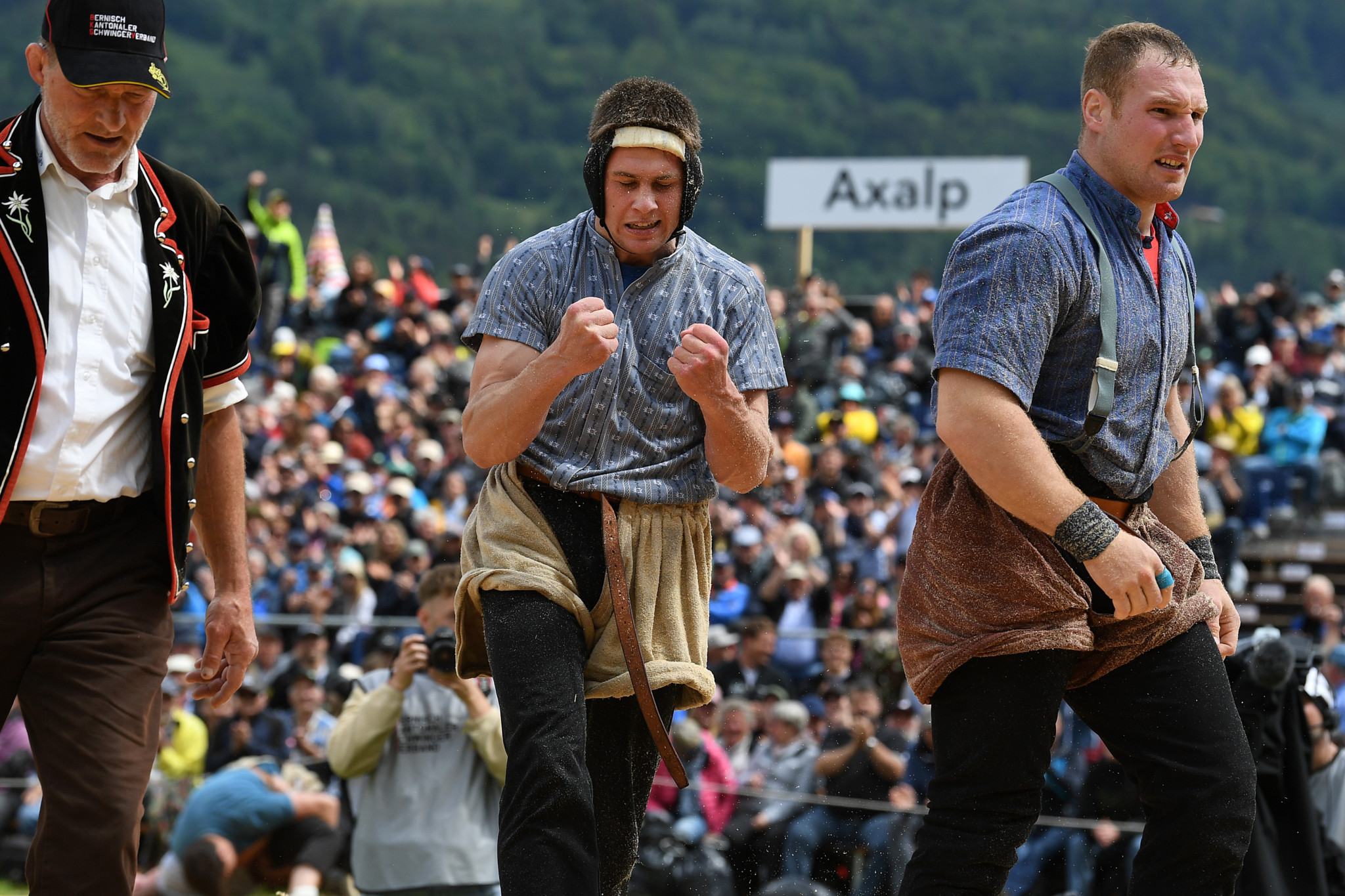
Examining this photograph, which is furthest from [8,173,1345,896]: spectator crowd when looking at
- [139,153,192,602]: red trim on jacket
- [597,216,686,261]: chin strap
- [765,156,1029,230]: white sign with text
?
[139,153,192,602]: red trim on jacket

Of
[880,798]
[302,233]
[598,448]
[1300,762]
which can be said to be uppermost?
[302,233]

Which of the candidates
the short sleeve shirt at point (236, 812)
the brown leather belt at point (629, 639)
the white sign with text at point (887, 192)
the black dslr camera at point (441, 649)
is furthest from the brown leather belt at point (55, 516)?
the white sign with text at point (887, 192)

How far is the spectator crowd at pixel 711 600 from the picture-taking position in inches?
243

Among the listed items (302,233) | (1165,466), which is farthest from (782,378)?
(302,233)

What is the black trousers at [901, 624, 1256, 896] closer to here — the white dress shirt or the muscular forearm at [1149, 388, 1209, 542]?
the muscular forearm at [1149, 388, 1209, 542]

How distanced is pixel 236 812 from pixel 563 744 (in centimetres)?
444

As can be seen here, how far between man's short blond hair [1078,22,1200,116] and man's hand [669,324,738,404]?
0.86 meters

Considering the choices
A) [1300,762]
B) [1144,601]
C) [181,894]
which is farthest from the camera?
[181,894]

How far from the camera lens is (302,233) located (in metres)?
73.1

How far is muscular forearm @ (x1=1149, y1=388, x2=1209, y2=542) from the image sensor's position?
11.9 feet

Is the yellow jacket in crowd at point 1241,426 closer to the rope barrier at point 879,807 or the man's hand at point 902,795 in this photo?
the man's hand at point 902,795

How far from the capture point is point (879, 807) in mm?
6074

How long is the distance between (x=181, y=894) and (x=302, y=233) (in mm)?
68005

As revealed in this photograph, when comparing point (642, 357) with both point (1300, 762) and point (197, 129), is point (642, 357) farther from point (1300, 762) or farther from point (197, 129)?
point (197, 129)
